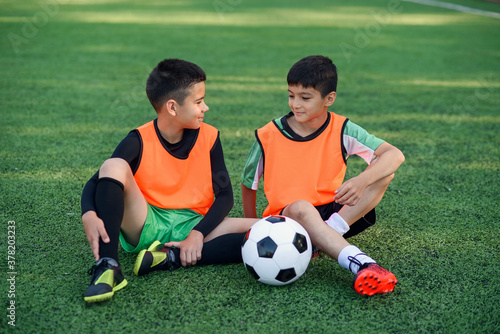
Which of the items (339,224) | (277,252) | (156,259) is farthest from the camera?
(339,224)

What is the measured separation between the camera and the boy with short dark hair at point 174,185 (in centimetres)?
233

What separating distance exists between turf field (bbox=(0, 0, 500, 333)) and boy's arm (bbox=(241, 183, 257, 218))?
317 mm

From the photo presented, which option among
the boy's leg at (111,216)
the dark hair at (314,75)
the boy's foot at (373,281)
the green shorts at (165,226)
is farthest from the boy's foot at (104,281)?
the dark hair at (314,75)

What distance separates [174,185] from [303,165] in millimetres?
661

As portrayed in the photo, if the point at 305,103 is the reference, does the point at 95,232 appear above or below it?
below

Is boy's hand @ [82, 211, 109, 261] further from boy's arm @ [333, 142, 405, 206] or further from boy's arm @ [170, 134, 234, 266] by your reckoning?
boy's arm @ [333, 142, 405, 206]

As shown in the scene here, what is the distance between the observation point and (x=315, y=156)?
257 cm

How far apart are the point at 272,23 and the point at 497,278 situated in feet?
32.2

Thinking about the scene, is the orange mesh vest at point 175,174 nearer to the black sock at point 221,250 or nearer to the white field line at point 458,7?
the black sock at point 221,250

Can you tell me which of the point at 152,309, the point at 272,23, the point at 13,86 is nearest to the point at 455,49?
the point at 272,23

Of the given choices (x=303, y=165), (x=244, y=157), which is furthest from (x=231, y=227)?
(x=244, y=157)

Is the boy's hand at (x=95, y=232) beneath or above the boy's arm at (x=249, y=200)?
above

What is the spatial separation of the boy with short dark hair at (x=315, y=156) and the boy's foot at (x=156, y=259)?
538 millimetres

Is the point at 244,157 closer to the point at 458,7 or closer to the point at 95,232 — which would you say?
the point at 95,232
